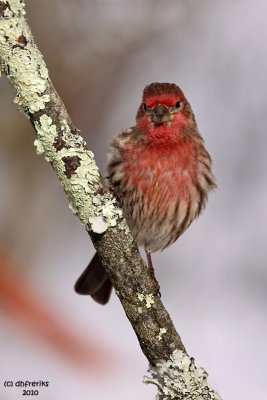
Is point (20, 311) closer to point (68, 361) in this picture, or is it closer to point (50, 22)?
point (68, 361)

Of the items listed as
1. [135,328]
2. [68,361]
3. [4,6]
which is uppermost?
[4,6]

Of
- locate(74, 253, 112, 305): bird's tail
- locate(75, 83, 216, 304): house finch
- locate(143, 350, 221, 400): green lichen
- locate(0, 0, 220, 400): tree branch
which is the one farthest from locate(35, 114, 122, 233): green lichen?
locate(74, 253, 112, 305): bird's tail

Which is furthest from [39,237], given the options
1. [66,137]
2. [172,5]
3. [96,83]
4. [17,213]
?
[66,137]

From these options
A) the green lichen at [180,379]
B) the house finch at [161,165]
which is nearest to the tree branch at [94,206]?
the green lichen at [180,379]

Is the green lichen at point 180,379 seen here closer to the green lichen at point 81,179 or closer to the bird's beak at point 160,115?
the green lichen at point 81,179

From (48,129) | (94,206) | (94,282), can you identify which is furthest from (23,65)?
(94,282)

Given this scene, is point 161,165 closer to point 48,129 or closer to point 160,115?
point 160,115

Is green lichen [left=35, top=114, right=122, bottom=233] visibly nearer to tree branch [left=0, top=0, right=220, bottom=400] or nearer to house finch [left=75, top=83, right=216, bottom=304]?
tree branch [left=0, top=0, right=220, bottom=400]
